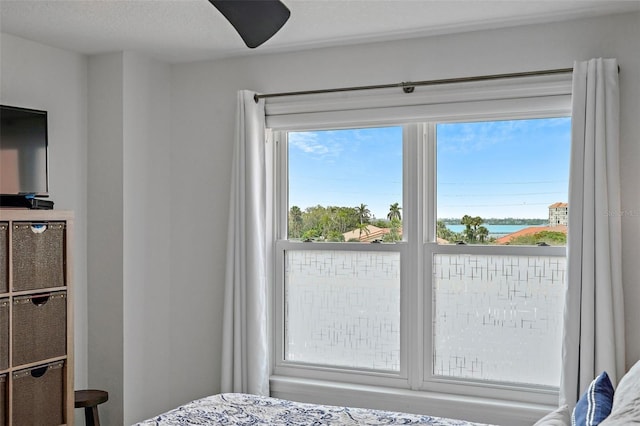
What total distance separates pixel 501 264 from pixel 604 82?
1064 millimetres

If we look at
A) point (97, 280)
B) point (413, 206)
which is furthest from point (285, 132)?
point (97, 280)

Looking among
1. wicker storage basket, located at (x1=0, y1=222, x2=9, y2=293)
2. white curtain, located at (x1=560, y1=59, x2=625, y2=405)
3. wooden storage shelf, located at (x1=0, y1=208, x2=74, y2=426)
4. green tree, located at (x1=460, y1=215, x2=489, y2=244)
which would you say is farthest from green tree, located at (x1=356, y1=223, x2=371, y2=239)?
Result: wicker storage basket, located at (x1=0, y1=222, x2=9, y2=293)

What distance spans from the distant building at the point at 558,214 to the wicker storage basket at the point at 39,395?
268cm

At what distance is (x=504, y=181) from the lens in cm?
363

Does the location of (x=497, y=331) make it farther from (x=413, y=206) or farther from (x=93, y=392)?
(x=93, y=392)

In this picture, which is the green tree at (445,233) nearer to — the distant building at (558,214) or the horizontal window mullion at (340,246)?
the horizontal window mullion at (340,246)

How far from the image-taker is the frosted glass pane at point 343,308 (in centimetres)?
386

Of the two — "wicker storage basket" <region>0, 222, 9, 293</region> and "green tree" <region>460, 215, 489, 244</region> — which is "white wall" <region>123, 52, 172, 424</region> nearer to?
"wicker storage basket" <region>0, 222, 9, 293</region>

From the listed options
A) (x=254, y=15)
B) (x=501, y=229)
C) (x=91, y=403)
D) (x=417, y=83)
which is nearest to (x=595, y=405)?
(x=254, y=15)

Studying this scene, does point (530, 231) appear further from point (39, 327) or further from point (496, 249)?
point (39, 327)

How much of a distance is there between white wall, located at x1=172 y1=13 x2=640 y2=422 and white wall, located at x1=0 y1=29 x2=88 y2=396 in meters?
0.57

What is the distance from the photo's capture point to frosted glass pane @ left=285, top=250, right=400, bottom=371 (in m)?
3.86

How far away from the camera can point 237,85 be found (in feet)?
13.6

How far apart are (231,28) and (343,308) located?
1721 mm
